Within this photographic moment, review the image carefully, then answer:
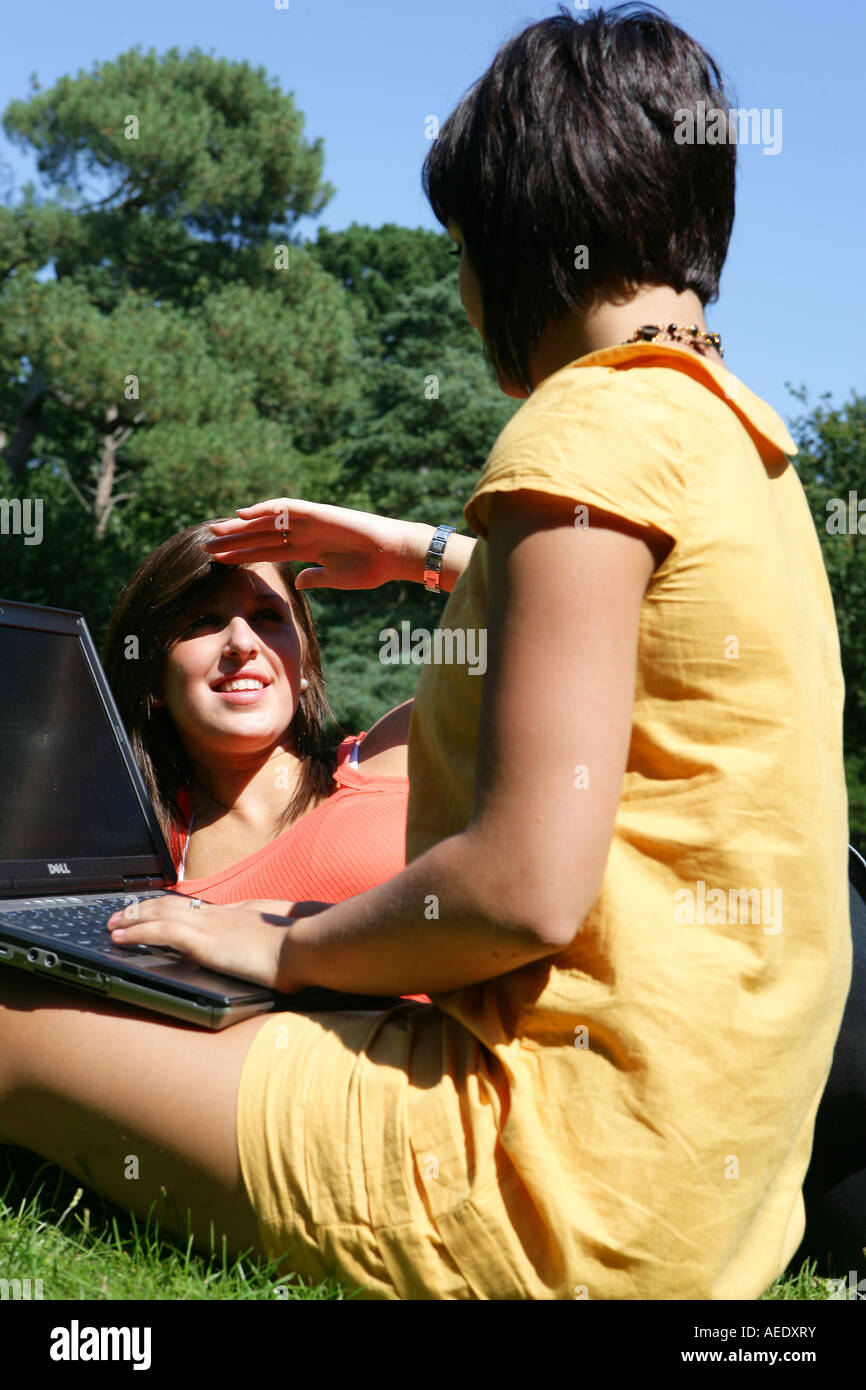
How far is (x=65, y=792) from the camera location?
7.57 feet

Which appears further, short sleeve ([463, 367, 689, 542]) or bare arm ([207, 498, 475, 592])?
bare arm ([207, 498, 475, 592])

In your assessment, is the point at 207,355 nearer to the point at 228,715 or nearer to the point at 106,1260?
the point at 228,715

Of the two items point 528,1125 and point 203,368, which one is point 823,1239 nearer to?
point 528,1125

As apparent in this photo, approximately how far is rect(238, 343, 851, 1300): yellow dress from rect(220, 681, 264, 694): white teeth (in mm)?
1491

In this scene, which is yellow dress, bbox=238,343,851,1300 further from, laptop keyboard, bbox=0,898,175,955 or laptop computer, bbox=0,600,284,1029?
laptop computer, bbox=0,600,284,1029

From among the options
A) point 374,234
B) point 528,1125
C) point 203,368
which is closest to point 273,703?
point 528,1125

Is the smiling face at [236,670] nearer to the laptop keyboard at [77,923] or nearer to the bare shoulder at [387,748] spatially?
the bare shoulder at [387,748]

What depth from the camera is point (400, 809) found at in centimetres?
274

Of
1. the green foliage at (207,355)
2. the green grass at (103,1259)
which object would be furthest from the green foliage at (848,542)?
the green grass at (103,1259)

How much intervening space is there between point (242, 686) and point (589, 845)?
5.66 ft

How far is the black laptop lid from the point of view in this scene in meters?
2.20

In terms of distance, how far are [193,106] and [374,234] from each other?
1610 centimetres

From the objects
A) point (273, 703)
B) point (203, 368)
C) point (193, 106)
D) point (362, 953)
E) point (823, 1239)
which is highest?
point (193, 106)

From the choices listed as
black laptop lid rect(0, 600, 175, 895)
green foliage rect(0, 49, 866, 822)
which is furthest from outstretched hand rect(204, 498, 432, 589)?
green foliage rect(0, 49, 866, 822)
